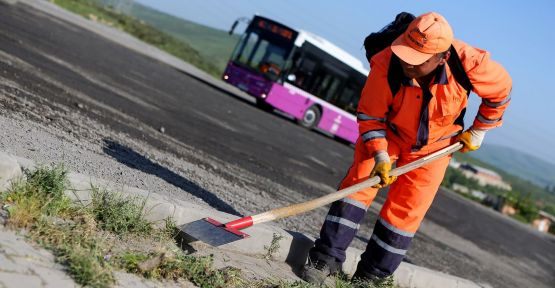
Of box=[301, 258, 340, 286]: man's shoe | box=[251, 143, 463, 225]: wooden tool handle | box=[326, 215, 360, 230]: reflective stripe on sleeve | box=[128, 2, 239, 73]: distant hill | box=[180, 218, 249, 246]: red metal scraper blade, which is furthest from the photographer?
box=[128, 2, 239, 73]: distant hill

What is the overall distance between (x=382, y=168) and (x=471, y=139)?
3.23 feet

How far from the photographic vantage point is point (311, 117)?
82.5ft

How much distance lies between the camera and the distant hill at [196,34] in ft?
385

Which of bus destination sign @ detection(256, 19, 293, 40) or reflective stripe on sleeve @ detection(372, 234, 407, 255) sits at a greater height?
bus destination sign @ detection(256, 19, 293, 40)

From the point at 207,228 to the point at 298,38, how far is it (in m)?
19.3

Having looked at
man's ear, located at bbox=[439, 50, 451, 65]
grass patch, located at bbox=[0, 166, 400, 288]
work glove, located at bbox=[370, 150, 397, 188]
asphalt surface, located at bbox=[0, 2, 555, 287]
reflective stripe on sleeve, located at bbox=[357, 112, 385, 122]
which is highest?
man's ear, located at bbox=[439, 50, 451, 65]

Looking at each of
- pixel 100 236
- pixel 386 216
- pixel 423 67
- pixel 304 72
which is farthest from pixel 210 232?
pixel 304 72

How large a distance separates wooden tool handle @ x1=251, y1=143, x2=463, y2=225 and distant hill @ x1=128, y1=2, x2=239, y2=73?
98.1m

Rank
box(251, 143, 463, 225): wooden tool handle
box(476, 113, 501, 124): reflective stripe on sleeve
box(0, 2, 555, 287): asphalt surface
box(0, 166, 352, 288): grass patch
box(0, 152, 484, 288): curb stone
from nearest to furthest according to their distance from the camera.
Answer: box(0, 166, 352, 288): grass patch < box(0, 152, 484, 288): curb stone < box(251, 143, 463, 225): wooden tool handle < box(476, 113, 501, 124): reflective stripe on sleeve < box(0, 2, 555, 287): asphalt surface

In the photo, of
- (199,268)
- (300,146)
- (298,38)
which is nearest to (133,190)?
(199,268)

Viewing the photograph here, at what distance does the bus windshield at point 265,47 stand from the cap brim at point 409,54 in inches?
732

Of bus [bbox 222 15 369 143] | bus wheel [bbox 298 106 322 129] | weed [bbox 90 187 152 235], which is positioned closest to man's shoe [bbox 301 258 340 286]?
weed [bbox 90 187 152 235]

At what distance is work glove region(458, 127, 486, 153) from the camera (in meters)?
5.43

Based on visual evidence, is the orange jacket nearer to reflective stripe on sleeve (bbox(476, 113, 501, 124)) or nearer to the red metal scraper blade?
reflective stripe on sleeve (bbox(476, 113, 501, 124))
